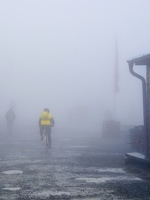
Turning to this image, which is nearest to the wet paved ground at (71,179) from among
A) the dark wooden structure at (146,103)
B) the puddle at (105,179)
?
the puddle at (105,179)

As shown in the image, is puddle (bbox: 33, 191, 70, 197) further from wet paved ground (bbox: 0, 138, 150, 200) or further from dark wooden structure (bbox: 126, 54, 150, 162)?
dark wooden structure (bbox: 126, 54, 150, 162)

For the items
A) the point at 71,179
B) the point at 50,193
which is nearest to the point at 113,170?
the point at 71,179

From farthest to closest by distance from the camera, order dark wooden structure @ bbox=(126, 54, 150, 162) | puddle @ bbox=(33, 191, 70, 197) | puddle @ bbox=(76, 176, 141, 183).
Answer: dark wooden structure @ bbox=(126, 54, 150, 162)
puddle @ bbox=(76, 176, 141, 183)
puddle @ bbox=(33, 191, 70, 197)

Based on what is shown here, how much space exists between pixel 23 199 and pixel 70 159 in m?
6.87

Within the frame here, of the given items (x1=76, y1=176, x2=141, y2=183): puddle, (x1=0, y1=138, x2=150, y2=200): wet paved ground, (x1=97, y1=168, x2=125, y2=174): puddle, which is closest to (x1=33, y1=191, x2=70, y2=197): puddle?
(x1=0, y1=138, x2=150, y2=200): wet paved ground

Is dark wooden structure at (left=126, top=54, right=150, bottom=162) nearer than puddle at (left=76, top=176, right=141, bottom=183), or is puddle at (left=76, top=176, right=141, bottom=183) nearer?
puddle at (left=76, top=176, right=141, bottom=183)

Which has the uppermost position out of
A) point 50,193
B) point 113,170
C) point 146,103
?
point 146,103

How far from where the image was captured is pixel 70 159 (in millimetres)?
14305

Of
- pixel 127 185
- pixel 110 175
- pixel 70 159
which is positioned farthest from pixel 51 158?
pixel 127 185

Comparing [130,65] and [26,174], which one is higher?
[130,65]

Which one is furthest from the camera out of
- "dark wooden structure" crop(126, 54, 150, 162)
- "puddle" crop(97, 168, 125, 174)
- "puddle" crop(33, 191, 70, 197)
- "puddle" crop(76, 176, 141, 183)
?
"dark wooden structure" crop(126, 54, 150, 162)

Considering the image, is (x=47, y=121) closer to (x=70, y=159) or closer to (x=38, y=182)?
(x=70, y=159)

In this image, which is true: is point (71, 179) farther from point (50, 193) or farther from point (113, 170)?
point (113, 170)

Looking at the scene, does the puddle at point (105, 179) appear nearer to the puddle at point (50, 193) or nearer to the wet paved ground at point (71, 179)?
the wet paved ground at point (71, 179)
